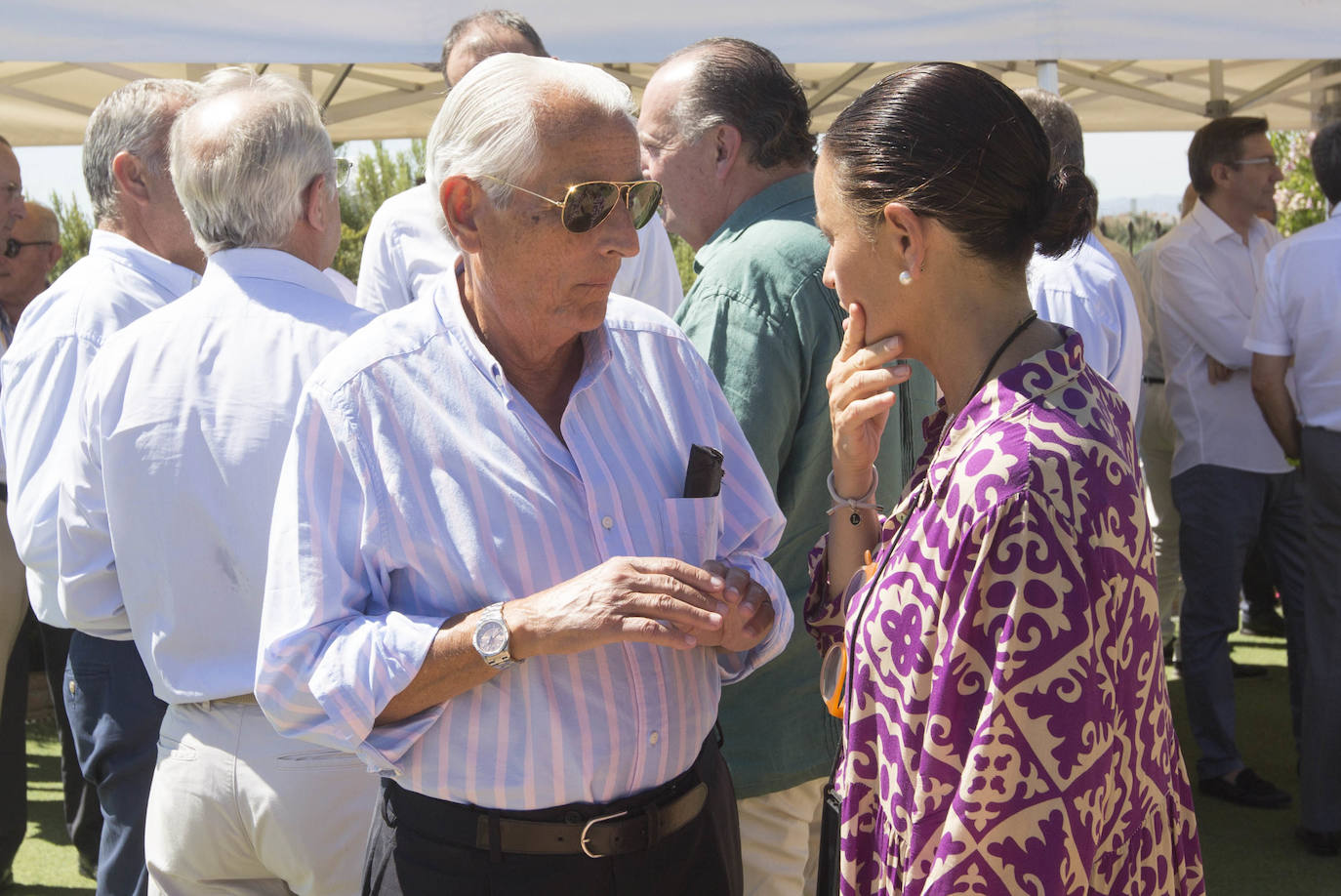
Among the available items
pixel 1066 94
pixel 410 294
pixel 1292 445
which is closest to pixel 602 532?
pixel 410 294

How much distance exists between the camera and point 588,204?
1.82m

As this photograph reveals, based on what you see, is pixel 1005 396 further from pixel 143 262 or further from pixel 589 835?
pixel 143 262

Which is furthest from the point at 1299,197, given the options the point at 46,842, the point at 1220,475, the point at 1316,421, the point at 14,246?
the point at 46,842

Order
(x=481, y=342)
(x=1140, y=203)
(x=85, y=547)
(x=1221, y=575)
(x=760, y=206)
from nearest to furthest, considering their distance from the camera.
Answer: (x=481, y=342), (x=85, y=547), (x=760, y=206), (x=1221, y=575), (x=1140, y=203)

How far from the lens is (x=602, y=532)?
1.81m

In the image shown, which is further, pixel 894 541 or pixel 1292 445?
pixel 1292 445

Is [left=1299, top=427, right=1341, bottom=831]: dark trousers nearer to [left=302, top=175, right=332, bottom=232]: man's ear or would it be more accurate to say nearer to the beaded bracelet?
the beaded bracelet

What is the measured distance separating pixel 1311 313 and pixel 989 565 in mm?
3426

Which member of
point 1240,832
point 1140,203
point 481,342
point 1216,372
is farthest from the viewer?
point 1140,203

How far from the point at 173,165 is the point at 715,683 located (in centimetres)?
139

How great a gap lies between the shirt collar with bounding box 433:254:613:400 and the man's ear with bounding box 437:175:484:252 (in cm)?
9

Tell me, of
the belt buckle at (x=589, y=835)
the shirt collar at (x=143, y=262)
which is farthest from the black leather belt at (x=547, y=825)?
the shirt collar at (x=143, y=262)

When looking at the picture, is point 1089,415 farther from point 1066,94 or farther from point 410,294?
point 1066,94

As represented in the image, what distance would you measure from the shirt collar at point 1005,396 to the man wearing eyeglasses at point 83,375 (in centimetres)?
180
